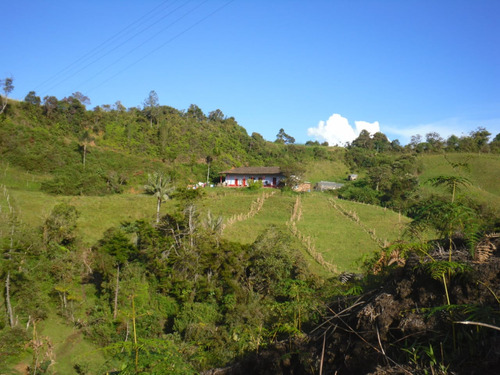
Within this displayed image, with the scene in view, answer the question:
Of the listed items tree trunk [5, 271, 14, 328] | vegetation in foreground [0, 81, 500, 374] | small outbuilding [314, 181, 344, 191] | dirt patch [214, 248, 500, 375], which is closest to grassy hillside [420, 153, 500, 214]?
vegetation in foreground [0, 81, 500, 374]

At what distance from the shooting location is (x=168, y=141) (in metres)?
60.2

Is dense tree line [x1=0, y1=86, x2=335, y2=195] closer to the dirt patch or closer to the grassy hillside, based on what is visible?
the grassy hillside

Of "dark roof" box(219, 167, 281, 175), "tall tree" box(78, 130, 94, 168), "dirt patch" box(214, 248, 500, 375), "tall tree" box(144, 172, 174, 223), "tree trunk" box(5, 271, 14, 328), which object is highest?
"tall tree" box(78, 130, 94, 168)

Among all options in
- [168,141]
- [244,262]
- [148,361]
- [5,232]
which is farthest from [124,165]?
[148,361]

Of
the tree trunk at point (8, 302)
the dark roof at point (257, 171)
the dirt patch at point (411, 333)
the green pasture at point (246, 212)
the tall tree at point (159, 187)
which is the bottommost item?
the tree trunk at point (8, 302)

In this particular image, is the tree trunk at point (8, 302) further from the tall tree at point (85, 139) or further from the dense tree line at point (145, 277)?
the tall tree at point (85, 139)

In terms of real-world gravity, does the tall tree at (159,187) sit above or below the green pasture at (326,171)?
below

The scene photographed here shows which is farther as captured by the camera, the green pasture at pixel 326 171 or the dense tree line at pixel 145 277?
the green pasture at pixel 326 171

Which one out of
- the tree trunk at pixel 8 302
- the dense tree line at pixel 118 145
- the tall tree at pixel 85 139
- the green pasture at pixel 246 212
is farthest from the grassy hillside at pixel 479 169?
the tree trunk at pixel 8 302

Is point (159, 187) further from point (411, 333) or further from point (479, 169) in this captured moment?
point (479, 169)

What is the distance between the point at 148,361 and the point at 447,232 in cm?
318

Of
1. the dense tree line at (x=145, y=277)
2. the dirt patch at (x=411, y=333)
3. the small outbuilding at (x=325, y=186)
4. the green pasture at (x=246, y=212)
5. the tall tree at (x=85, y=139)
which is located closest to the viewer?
the dirt patch at (x=411, y=333)

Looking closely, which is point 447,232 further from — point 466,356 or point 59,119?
point 59,119

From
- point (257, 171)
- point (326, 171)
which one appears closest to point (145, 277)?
point (257, 171)
